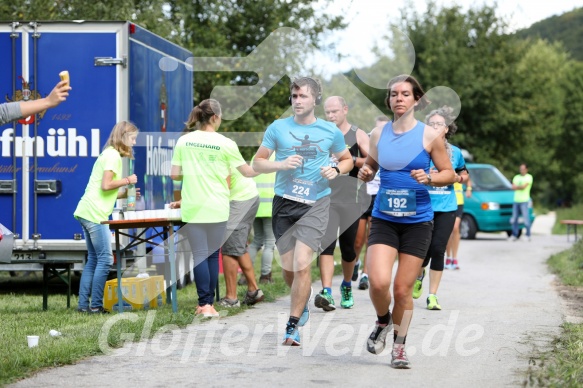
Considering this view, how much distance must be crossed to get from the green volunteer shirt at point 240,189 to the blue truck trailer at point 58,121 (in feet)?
4.61

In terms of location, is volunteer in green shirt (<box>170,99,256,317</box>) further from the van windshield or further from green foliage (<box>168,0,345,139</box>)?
the van windshield

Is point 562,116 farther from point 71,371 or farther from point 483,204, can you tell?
point 71,371

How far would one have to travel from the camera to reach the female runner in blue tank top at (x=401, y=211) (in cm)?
704

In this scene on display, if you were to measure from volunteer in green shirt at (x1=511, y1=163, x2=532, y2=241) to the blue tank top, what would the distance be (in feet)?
61.0

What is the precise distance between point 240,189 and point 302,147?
2.77 metres

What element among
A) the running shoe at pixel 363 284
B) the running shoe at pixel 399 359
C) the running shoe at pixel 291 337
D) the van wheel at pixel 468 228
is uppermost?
the running shoe at pixel 399 359

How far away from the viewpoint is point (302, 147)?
8.23m

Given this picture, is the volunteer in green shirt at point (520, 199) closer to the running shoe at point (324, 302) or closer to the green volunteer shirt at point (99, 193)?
the running shoe at point (324, 302)

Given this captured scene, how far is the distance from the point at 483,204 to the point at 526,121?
23.0 m

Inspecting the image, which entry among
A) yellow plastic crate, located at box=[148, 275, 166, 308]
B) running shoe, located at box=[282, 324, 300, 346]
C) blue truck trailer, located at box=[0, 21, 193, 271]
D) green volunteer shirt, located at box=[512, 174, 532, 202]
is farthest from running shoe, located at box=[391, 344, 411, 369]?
green volunteer shirt, located at box=[512, 174, 532, 202]

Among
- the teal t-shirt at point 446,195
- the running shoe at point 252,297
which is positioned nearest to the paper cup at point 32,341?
the running shoe at point 252,297

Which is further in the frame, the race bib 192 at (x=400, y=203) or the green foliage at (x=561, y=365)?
the race bib 192 at (x=400, y=203)

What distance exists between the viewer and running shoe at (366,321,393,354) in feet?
23.6

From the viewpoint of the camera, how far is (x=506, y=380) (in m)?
6.52
